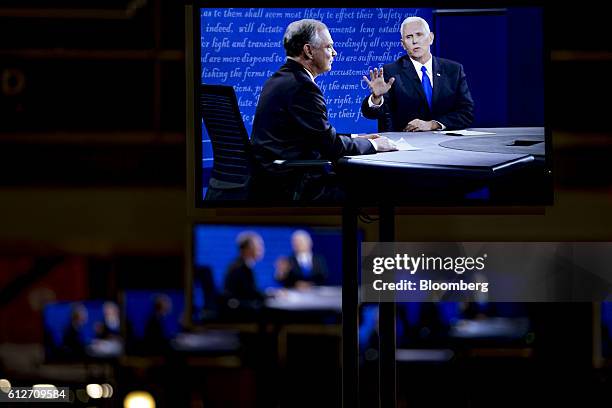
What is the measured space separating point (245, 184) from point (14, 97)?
3287 mm

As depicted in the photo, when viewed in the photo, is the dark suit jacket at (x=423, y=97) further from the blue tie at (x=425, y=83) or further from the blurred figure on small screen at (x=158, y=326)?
the blurred figure on small screen at (x=158, y=326)

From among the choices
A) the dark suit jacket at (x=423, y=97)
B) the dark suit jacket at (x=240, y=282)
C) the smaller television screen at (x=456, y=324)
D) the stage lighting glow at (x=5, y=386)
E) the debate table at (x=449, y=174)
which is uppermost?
the dark suit jacket at (x=423, y=97)

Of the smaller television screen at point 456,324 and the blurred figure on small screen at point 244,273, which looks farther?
the smaller television screen at point 456,324

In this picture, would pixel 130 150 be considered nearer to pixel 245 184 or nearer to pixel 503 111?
pixel 245 184

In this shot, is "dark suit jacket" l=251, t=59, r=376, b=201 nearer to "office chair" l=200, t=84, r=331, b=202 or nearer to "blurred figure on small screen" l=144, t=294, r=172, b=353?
"office chair" l=200, t=84, r=331, b=202

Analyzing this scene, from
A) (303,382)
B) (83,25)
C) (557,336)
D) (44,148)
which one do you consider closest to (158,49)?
(83,25)

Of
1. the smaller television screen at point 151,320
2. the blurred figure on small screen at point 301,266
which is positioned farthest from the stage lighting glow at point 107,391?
the blurred figure on small screen at point 301,266

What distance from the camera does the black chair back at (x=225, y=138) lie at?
2.86 metres

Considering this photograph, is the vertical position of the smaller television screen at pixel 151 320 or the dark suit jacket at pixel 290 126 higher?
the dark suit jacket at pixel 290 126

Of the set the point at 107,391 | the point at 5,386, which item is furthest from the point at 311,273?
the point at 5,386

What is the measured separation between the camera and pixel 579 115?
5328 mm

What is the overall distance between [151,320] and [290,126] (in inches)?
93.7

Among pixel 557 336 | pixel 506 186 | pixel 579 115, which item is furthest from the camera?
pixel 579 115

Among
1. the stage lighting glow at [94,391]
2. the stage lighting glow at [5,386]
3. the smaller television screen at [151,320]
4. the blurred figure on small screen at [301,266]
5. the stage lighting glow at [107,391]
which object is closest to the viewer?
the stage lighting glow at [5,386]
